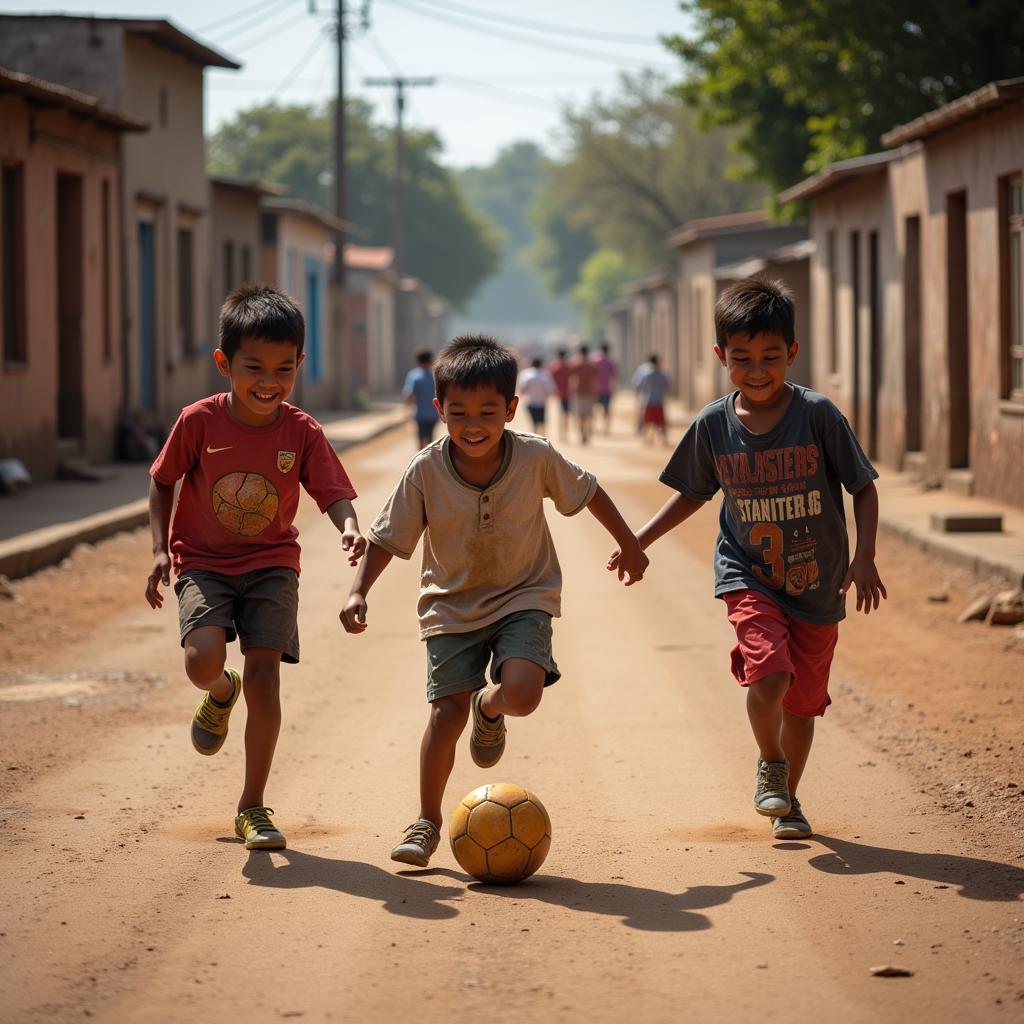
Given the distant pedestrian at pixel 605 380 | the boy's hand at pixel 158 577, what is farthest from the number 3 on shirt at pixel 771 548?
the distant pedestrian at pixel 605 380

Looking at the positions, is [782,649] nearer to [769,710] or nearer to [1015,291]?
[769,710]

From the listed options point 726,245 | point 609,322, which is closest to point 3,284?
point 726,245

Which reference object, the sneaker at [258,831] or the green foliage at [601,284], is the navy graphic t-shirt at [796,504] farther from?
the green foliage at [601,284]

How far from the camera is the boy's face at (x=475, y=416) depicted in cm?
523

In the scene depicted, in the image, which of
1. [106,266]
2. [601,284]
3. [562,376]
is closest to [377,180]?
[601,284]

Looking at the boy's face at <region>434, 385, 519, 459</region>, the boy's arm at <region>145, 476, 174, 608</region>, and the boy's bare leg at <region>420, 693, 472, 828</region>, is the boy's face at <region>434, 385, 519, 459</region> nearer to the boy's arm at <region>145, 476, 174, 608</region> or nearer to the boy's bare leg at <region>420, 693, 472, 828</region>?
the boy's bare leg at <region>420, 693, 472, 828</region>

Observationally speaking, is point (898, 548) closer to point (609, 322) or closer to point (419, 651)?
point (419, 651)

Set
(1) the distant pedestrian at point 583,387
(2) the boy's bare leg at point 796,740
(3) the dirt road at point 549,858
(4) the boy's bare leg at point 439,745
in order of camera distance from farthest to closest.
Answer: (1) the distant pedestrian at point 583,387 < (2) the boy's bare leg at point 796,740 < (4) the boy's bare leg at point 439,745 < (3) the dirt road at point 549,858

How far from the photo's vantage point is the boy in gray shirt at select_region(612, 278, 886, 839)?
555 cm

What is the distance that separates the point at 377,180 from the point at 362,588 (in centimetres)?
8183

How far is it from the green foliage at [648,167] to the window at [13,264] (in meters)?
52.3

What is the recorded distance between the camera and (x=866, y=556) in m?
5.46

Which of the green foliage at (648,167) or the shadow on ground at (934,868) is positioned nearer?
the shadow on ground at (934,868)

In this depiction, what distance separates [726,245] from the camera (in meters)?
41.7
